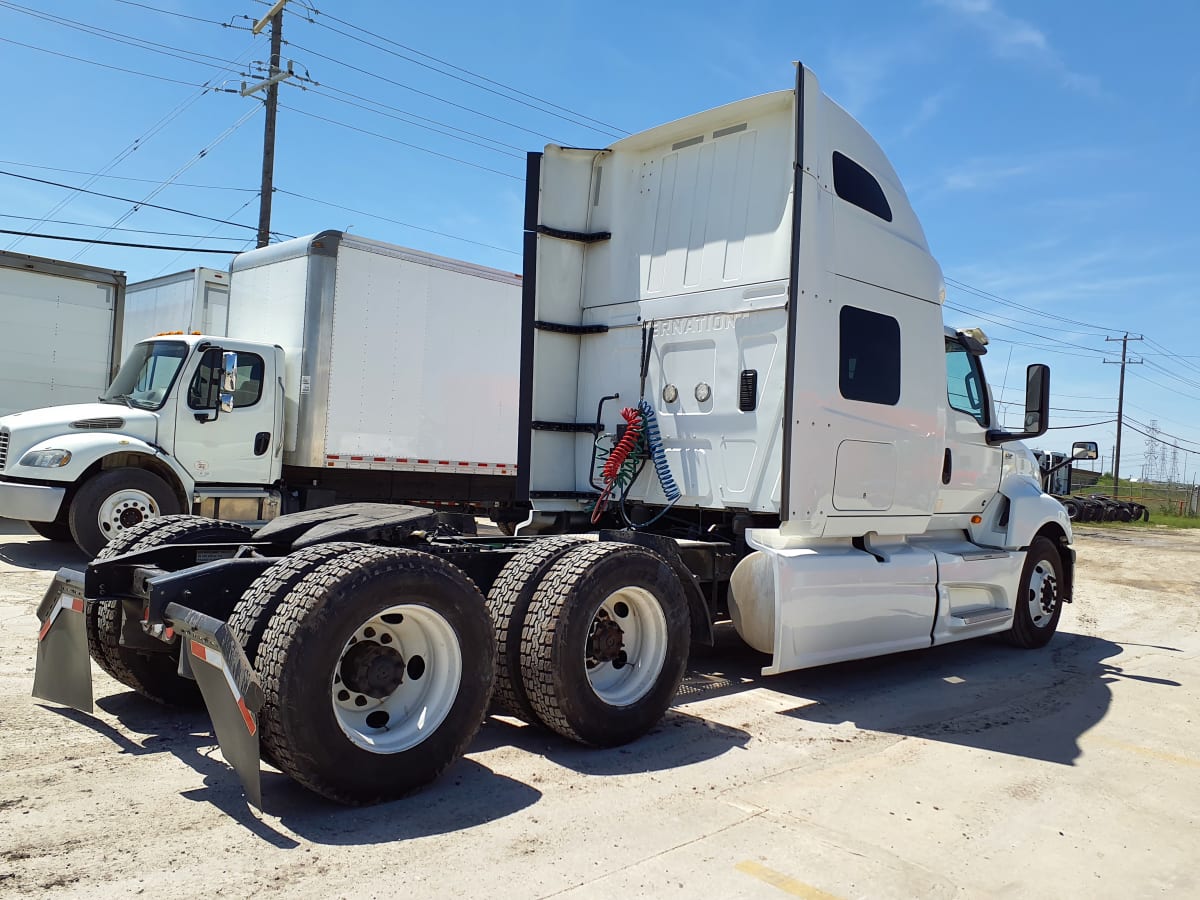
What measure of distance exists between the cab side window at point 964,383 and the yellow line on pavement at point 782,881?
508cm

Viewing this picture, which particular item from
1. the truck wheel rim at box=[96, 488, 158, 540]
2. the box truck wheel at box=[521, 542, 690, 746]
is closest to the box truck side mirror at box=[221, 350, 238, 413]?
the truck wheel rim at box=[96, 488, 158, 540]

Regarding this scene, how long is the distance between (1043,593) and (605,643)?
17.5 feet

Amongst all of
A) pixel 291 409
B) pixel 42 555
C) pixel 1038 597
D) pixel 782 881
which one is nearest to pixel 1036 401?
pixel 1038 597

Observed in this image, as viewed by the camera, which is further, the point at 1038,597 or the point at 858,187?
the point at 1038,597

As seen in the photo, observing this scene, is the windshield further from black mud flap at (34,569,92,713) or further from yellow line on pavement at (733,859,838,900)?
yellow line on pavement at (733,859,838,900)

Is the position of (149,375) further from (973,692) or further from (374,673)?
(973,692)

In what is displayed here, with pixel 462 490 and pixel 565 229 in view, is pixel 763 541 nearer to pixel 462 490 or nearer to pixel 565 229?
pixel 565 229

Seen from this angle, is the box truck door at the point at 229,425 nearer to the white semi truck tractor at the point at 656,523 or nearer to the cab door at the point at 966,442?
the white semi truck tractor at the point at 656,523

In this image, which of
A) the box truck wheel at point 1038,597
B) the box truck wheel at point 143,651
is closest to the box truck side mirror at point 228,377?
the box truck wheel at point 143,651

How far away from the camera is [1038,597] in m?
8.27

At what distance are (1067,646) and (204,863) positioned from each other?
307 inches

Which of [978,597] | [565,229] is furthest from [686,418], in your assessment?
[978,597]

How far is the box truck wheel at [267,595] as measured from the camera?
360 cm

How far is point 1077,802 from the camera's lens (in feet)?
14.0
